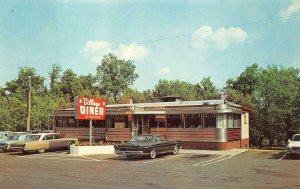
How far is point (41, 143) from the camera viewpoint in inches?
1016

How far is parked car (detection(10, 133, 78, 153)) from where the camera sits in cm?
2498

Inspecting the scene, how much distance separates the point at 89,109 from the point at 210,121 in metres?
8.79

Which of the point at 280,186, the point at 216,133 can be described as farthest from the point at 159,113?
the point at 280,186

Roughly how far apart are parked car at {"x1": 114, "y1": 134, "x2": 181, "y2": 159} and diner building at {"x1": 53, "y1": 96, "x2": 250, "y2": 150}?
4618mm

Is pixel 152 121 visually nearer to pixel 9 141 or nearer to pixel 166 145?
pixel 166 145

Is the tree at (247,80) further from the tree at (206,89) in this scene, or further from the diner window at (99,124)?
the diner window at (99,124)

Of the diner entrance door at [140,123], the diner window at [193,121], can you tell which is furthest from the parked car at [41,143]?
the diner window at [193,121]

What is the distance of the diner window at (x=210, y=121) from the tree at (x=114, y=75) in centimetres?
5127

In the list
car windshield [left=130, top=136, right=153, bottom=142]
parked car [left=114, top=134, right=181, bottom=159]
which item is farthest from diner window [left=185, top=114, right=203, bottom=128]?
car windshield [left=130, top=136, right=153, bottom=142]

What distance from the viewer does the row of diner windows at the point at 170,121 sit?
26453 mm

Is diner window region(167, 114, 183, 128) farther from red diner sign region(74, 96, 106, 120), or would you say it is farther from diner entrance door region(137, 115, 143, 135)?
red diner sign region(74, 96, 106, 120)

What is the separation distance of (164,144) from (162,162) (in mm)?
2876

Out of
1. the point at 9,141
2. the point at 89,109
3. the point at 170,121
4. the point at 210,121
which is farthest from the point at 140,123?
the point at 9,141

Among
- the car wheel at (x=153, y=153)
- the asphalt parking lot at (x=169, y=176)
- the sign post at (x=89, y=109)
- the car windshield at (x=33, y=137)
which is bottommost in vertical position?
the asphalt parking lot at (x=169, y=176)
